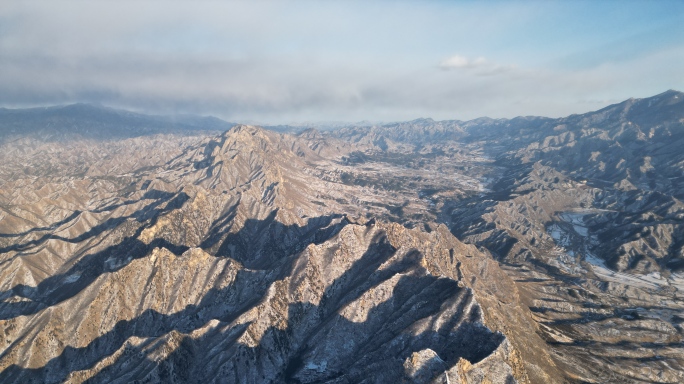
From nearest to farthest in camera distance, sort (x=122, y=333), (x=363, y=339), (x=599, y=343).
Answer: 1. (x=363, y=339)
2. (x=122, y=333)
3. (x=599, y=343)

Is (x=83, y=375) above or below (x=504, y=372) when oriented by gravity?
below

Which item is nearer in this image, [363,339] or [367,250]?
[363,339]

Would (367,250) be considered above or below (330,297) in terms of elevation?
above

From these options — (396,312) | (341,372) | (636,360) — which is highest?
(396,312)

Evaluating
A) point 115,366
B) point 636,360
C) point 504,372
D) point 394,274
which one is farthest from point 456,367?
point 636,360

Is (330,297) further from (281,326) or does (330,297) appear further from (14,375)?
(14,375)

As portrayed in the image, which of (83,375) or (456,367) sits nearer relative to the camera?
(456,367)

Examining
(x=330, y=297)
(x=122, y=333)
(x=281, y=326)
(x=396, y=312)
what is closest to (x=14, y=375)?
(x=122, y=333)

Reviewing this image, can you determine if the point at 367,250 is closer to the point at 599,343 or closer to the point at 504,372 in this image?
the point at 504,372

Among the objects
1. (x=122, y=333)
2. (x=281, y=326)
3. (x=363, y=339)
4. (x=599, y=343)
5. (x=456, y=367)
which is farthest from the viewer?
(x=599, y=343)
